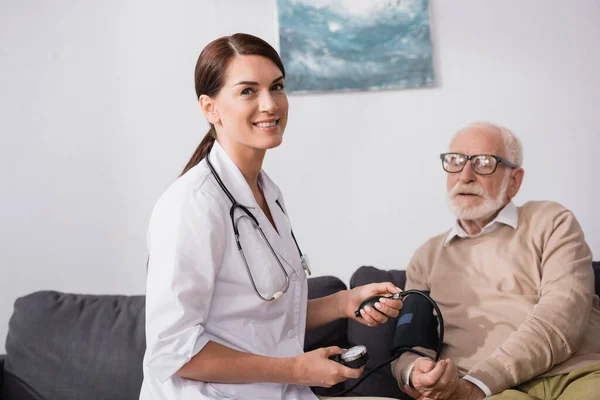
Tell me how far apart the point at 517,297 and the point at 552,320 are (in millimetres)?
168

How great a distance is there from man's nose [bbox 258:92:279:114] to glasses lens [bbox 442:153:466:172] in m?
0.77

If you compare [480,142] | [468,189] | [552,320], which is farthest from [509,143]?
[552,320]

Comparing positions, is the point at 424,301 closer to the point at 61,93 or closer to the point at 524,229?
the point at 524,229

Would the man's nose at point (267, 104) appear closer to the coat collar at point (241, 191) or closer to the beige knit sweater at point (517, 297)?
the coat collar at point (241, 191)

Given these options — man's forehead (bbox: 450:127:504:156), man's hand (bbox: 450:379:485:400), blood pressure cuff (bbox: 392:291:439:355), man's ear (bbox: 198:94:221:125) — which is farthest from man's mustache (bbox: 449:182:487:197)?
man's ear (bbox: 198:94:221:125)

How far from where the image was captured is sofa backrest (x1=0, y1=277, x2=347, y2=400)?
2279mm

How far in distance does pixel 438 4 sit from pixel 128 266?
1.84m

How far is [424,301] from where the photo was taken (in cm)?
222

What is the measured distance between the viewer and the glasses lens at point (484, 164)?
2.24 metres

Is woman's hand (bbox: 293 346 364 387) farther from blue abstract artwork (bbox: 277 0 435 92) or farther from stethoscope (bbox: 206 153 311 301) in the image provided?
blue abstract artwork (bbox: 277 0 435 92)

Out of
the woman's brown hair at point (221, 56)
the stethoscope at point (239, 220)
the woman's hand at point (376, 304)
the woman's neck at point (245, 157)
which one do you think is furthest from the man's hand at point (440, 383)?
the woman's brown hair at point (221, 56)

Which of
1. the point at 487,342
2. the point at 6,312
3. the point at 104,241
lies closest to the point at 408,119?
the point at 487,342

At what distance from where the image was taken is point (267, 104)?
5.66 ft

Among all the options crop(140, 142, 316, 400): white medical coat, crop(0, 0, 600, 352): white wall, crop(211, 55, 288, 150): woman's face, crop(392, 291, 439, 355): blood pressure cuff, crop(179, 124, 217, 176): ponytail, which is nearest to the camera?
crop(140, 142, 316, 400): white medical coat
